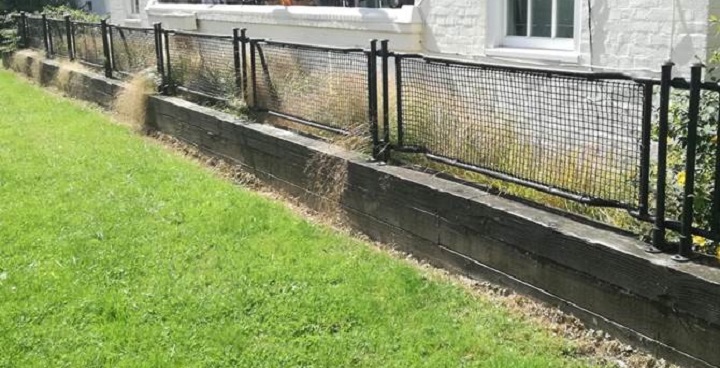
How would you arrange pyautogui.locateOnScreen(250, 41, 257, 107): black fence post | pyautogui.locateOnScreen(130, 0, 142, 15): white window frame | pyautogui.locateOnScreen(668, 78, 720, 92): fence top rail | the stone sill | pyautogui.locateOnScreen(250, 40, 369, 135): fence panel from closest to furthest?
1. pyautogui.locateOnScreen(668, 78, 720, 92): fence top rail
2. pyautogui.locateOnScreen(250, 40, 369, 135): fence panel
3. pyautogui.locateOnScreen(250, 41, 257, 107): black fence post
4. the stone sill
5. pyautogui.locateOnScreen(130, 0, 142, 15): white window frame

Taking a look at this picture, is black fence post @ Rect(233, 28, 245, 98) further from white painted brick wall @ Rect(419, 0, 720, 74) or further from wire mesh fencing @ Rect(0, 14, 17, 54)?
wire mesh fencing @ Rect(0, 14, 17, 54)

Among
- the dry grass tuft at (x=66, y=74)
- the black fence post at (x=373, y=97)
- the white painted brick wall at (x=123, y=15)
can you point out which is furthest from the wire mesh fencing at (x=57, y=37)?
the black fence post at (x=373, y=97)

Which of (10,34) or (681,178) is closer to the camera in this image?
(681,178)

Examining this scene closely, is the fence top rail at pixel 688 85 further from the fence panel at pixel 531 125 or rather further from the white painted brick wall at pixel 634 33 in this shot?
the white painted brick wall at pixel 634 33

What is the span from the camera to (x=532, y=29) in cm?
793

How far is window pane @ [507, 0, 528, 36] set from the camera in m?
8.01

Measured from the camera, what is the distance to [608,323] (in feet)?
13.2

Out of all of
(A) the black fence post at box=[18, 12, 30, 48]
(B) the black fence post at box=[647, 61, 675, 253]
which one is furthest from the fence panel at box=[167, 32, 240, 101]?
(A) the black fence post at box=[18, 12, 30, 48]

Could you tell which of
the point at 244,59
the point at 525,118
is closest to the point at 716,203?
the point at 525,118

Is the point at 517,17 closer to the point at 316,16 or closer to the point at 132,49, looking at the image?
the point at 316,16

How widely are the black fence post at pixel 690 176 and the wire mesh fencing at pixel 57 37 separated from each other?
13.0 metres

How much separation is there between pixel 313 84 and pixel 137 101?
3.98 m

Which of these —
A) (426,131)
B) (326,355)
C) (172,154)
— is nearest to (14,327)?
(326,355)

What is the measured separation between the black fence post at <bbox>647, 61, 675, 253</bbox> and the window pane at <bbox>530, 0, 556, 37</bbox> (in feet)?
13.0
